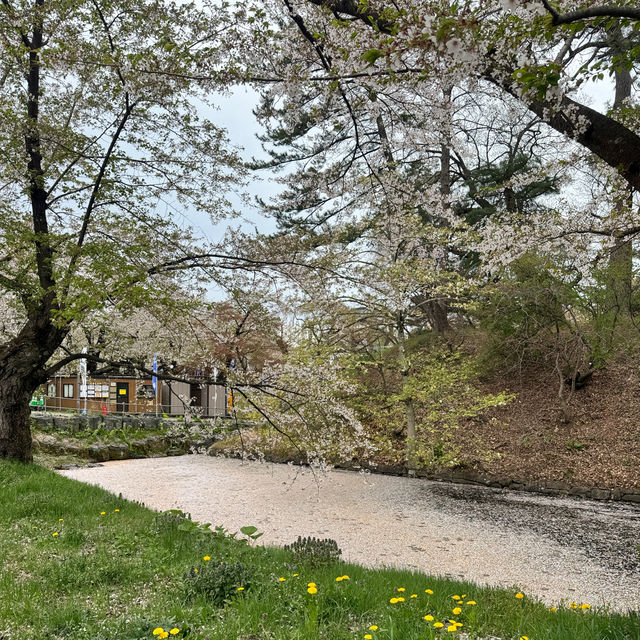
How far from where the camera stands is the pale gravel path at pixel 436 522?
474 cm

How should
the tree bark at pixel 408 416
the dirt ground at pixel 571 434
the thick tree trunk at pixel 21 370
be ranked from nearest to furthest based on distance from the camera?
the thick tree trunk at pixel 21 370, the dirt ground at pixel 571 434, the tree bark at pixel 408 416

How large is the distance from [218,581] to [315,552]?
1347 mm

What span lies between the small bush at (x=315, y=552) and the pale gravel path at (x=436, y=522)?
88 cm

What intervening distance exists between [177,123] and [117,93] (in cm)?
73

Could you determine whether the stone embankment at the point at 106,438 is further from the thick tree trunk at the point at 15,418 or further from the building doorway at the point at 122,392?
the building doorway at the point at 122,392

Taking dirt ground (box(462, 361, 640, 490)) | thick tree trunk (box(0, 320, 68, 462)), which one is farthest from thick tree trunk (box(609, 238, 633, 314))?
thick tree trunk (box(0, 320, 68, 462))

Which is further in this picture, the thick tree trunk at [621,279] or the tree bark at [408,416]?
the thick tree trunk at [621,279]

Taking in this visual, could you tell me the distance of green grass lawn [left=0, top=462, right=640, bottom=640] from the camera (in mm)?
2229

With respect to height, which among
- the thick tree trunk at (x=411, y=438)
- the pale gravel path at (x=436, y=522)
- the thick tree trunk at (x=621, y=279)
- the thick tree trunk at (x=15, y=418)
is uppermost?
the thick tree trunk at (x=621, y=279)

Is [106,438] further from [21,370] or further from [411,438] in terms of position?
[411,438]

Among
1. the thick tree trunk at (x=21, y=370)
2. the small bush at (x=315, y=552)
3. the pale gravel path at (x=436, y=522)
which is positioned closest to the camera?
the small bush at (x=315, y=552)

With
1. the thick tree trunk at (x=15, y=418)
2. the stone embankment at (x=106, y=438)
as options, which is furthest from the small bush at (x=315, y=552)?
the stone embankment at (x=106, y=438)

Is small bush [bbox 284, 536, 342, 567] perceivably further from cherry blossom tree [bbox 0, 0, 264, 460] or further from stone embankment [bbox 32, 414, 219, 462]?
stone embankment [bbox 32, 414, 219, 462]

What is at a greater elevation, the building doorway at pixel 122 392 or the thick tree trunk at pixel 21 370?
the thick tree trunk at pixel 21 370
